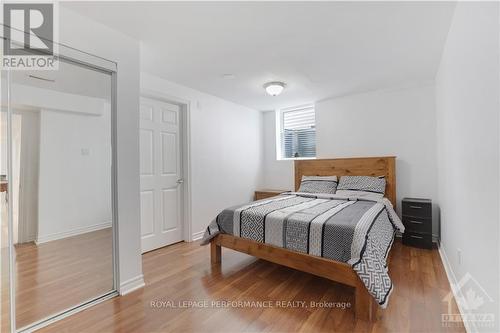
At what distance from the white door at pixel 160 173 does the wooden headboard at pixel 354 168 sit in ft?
7.14

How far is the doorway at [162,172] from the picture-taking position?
3086 millimetres

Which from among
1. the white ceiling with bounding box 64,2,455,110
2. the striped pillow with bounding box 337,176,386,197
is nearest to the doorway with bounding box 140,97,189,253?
the white ceiling with bounding box 64,2,455,110

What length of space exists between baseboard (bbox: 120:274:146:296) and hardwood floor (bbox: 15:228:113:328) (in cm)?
11

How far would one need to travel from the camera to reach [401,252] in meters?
3.00

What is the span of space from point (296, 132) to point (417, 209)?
2.42 m

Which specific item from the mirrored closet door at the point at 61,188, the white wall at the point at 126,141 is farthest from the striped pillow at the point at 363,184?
the mirrored closet door at the point at 61,188

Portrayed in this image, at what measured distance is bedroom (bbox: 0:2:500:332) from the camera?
1591 mm

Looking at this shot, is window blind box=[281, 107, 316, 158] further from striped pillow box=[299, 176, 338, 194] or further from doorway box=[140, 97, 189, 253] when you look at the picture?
doorway box=[140, 97, 189, 253]

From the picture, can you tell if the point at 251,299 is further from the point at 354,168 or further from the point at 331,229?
the point at 354,168

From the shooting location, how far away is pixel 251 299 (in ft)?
6.54

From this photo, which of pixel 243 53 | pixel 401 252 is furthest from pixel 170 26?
pixel 401 252

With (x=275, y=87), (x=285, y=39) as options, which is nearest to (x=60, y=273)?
(x=285, y=39)

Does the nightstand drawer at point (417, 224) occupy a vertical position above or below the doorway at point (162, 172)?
below

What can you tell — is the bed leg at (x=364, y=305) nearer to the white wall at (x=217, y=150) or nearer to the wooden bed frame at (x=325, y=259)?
the wooden bed frame at (x=325, y=259)
